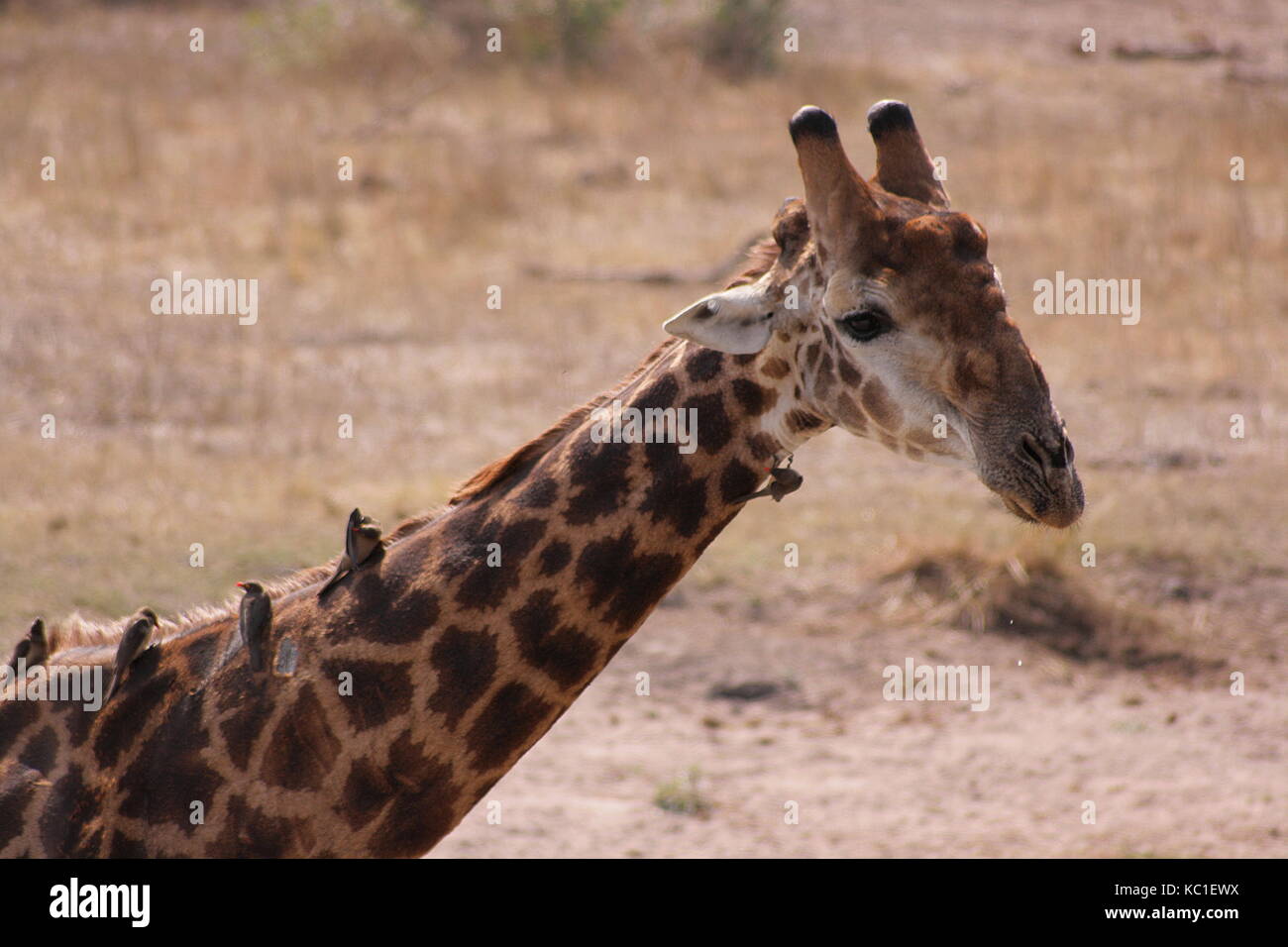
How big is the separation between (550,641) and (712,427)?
25.9 inches

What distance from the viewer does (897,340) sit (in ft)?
12.0

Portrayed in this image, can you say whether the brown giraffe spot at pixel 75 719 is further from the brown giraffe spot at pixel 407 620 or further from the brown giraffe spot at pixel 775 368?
the brown giraffe spot at pixel 775 368

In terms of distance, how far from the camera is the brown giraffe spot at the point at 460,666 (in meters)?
3.83

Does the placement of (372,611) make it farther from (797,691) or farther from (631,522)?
(797,691)

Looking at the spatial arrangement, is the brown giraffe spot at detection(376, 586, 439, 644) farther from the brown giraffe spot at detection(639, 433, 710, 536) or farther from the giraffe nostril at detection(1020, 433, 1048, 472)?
the giraffe nostril at detection(1020, 433, 1048, 472)

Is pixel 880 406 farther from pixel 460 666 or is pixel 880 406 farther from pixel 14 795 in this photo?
pixel 14 795

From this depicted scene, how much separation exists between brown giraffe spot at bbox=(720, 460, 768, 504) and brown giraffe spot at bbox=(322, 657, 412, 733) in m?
0.90

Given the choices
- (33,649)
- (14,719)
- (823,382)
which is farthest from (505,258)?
(823,382)

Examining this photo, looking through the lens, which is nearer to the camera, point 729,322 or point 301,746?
point 729,322

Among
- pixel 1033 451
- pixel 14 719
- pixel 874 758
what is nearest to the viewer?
pixel 1033 451

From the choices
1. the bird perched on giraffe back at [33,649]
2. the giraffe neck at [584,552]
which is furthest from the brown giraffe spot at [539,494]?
the bird perched on giraffe back at [33,649]

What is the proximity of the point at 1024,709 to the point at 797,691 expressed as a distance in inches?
45.1

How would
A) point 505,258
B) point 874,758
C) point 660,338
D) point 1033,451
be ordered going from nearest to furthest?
point 1033,451 → point 874,758 → point 660,338 → point 505,258
